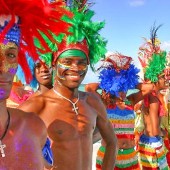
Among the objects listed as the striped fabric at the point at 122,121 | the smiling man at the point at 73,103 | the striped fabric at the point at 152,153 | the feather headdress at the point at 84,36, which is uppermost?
the feather headdress at the point at 84,36

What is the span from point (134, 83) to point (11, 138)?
3.31 meters

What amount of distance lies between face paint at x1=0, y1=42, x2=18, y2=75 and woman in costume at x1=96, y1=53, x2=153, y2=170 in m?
2.89

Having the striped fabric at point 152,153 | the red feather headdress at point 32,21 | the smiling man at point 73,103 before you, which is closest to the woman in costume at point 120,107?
the striped fabric at point 152,153

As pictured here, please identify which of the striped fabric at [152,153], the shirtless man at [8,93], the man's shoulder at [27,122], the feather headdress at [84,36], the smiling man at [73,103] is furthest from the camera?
the striped fabric at [152,153]

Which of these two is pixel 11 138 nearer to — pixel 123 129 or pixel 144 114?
pixel 123 129

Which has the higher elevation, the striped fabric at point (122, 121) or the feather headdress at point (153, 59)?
the feather headdress at point (153, 59)

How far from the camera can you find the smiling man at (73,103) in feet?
9.70

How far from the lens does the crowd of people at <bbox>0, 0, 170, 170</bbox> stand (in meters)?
2.00

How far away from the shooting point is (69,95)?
3.17m

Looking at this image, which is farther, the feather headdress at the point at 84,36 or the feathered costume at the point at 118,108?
the feathered costume at the point at 118,108

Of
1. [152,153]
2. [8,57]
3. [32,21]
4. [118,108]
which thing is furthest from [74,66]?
[152,153]

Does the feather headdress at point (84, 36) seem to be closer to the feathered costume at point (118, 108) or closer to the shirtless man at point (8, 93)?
the shirtless man at point (8, 93)

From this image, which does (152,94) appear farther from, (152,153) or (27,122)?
(27,122)

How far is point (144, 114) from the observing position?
559 centimetres
